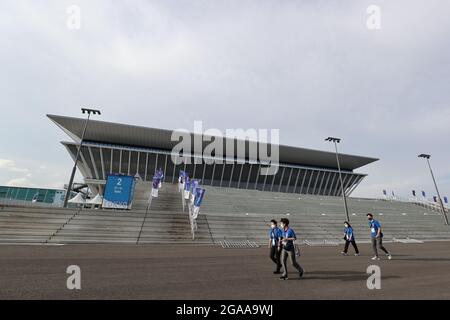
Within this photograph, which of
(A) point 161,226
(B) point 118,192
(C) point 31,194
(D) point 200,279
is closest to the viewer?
(D) point 200,279

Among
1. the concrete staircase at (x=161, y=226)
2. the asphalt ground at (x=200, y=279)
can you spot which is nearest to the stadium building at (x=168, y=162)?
the concrete staircase at (x=161, y=226)

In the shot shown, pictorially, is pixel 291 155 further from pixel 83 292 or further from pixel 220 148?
pixel 83 292

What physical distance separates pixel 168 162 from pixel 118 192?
2725 cm

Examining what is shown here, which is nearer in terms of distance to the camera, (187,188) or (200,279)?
(200,279)

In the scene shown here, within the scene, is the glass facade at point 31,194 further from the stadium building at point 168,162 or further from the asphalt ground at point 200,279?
the asphalt ground at point 200,279

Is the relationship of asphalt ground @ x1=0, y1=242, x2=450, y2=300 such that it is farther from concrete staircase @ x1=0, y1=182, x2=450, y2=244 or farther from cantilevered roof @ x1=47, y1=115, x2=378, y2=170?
cantilevered roof @ x1=47, y1=115, x2=378, y2=170

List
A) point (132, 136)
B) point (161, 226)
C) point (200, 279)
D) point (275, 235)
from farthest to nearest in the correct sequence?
point (132, 136), point (161, 226), point (275, 235), point (200, 279)

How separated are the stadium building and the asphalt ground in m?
30.2

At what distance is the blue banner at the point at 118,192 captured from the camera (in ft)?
58.5

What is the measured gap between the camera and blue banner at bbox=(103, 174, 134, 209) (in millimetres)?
17844

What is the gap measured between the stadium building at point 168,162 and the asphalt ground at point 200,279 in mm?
30212

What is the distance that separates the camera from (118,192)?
18094 mm

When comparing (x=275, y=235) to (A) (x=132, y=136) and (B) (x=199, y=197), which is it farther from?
(A) (x=132, y=136)

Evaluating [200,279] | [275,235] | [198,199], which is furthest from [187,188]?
[200,279]
